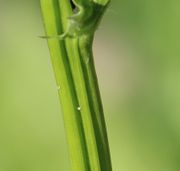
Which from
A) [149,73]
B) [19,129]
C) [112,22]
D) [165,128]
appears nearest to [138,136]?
[165,128]

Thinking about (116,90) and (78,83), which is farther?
(116,90)

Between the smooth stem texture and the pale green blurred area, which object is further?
the pale green blurred area

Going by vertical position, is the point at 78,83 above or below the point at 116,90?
below

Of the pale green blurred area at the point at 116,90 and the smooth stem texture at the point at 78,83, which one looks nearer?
the smooth stem texture at the point at 78,83

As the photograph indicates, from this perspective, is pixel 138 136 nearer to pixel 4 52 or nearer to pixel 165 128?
pixel 165 128
